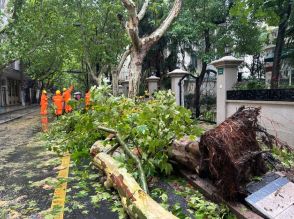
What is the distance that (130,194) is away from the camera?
3.60m

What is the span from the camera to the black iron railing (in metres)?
6.52

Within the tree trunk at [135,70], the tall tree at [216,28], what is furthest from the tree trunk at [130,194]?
the tall tree at [216,28]

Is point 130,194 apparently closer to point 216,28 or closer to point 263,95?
point 263,95

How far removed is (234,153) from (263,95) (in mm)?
4105

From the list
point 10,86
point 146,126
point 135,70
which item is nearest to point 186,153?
point 146,126

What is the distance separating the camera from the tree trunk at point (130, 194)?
3150 mm

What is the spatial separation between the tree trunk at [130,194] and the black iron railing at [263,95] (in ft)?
12.9

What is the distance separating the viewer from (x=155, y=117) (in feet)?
17.8

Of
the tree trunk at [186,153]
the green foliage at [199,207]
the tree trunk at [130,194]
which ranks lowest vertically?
the green foliage at [199,207]

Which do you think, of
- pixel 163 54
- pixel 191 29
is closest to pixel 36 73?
pixel 163 54

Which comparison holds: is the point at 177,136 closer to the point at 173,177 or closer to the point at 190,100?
the point at 173,177

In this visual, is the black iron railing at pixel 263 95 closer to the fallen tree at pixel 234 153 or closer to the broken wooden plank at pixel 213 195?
the fallen tree at pixel 234 153

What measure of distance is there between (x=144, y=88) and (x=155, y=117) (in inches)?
545

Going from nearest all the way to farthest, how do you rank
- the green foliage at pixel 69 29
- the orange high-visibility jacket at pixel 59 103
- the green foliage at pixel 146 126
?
the green foliage at pixel 146 126
the orange high-visibility jacket at pixel 59 103
the green foliage at pixel 69 29
